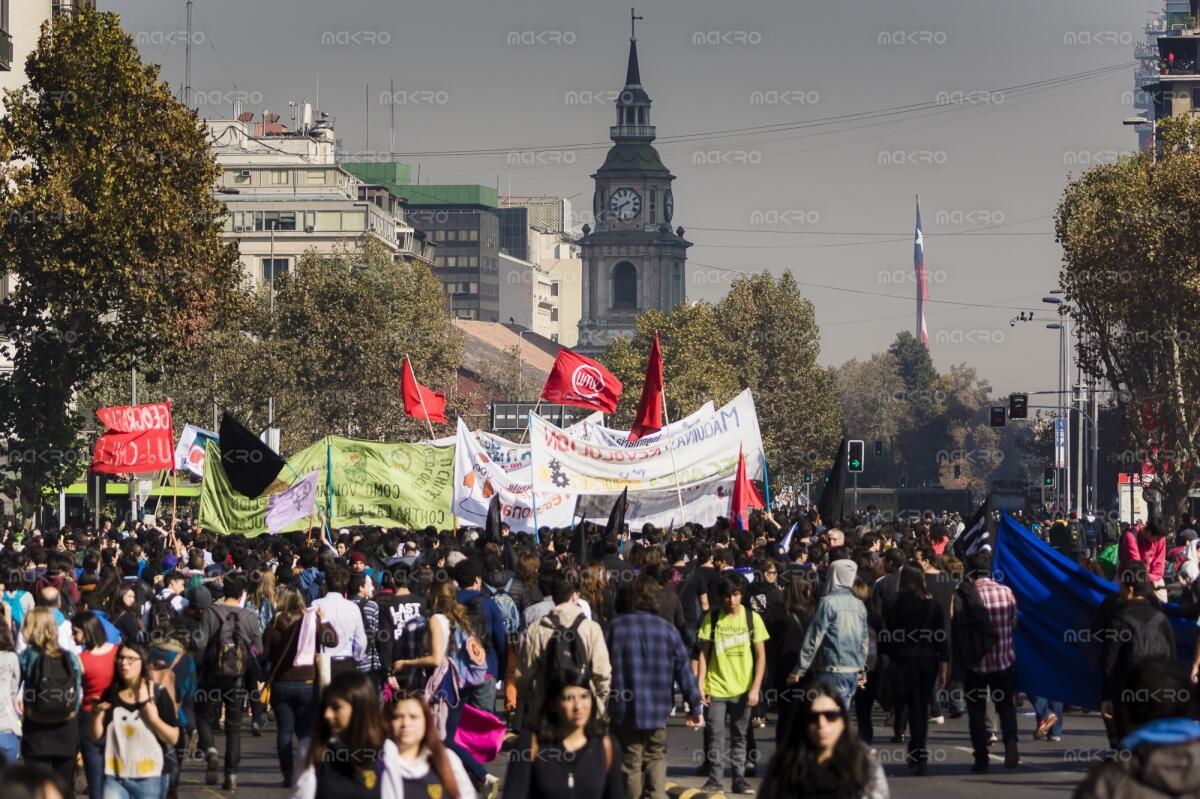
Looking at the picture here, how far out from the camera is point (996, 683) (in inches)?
584

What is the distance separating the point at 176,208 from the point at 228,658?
71.4ft

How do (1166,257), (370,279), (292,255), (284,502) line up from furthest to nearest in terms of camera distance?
(292,255) → (370,279) → (1166,257) → (284,502)

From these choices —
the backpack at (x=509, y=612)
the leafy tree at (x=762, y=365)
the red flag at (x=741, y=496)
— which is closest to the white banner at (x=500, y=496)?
the red flag at (x=741, y=496)

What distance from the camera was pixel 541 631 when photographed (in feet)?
40.5

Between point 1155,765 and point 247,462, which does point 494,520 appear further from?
point 1155,765

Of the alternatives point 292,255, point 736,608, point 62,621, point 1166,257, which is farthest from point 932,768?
point 292,255

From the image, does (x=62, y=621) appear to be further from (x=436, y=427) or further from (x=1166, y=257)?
(x=436, y=427)

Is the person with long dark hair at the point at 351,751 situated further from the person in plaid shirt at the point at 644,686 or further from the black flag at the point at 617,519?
the black flag at the point at 617,519

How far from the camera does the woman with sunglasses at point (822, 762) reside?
7.04m

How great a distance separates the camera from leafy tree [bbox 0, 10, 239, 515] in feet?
114

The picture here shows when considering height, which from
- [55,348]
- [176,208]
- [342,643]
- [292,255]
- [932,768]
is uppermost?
[292,255]

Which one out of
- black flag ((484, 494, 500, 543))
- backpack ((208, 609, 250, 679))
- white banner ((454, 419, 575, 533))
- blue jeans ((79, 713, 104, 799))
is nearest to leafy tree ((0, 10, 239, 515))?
white banner ((454, 419, 575, 533))

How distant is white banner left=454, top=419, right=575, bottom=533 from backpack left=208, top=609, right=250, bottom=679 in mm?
12507

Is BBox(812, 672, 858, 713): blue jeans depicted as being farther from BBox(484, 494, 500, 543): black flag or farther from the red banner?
the red banner
